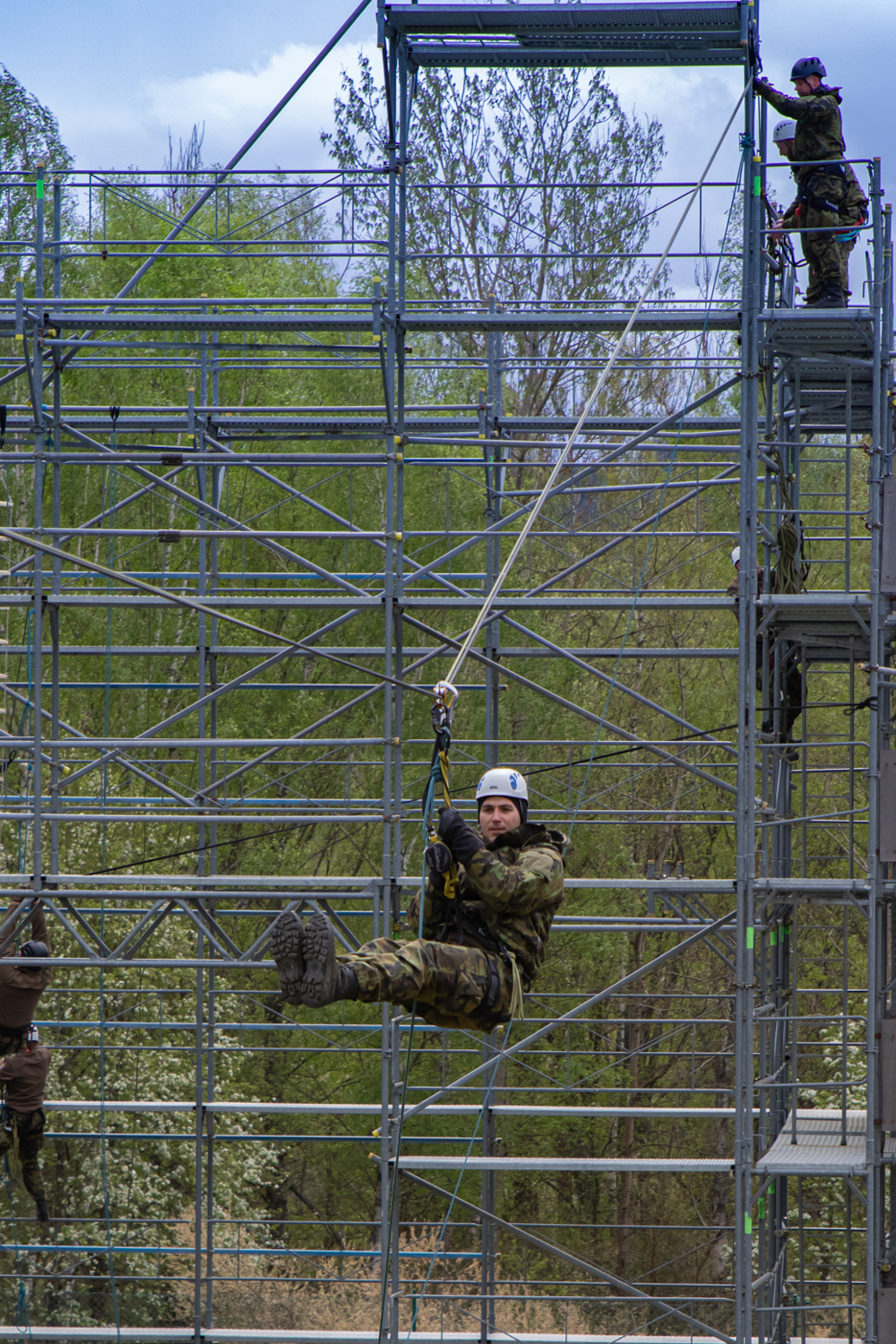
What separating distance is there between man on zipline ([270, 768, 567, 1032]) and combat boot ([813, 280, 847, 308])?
4.53 metres

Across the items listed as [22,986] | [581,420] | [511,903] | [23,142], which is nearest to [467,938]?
[511,903]

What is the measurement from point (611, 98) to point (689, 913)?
1251 cm

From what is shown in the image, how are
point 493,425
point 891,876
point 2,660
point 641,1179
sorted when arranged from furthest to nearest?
point 641,1179 → point 2,660 → point 493,425 → point 891,876

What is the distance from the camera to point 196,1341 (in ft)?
41.0

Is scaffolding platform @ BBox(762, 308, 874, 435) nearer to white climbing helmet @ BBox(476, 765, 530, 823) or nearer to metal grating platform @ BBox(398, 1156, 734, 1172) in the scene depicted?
white climbing helmet @ BBox(476, 765, 530, 823)

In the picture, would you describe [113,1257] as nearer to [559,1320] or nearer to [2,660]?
[559,1320]

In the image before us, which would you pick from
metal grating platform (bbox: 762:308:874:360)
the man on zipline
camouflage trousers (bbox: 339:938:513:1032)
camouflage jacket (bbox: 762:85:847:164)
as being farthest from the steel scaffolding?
camouflage trousers (bbox: 339:938:513:1032)

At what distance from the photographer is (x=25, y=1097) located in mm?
12773

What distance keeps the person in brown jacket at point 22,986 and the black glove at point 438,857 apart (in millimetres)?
4347

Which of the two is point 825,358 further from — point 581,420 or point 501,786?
point 501,786

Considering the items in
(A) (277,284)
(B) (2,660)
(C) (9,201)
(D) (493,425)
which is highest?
(C) (9,201)

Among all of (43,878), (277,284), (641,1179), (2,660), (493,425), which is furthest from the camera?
(641,1179)

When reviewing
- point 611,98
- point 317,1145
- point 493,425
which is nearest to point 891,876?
point 493,425

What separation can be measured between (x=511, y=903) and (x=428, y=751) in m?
13.2
